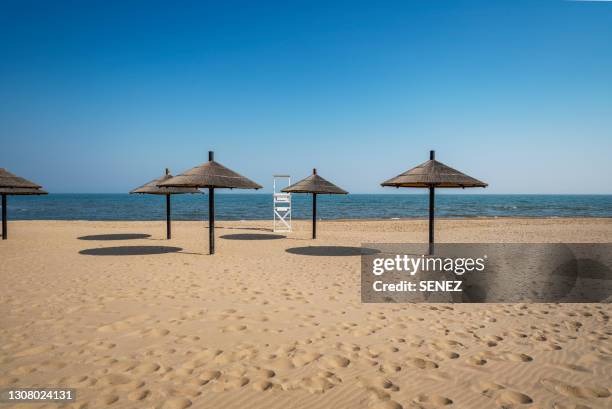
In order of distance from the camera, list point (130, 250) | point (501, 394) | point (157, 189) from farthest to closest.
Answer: point (157, 189) < point (130, 250) < point (501, 394)

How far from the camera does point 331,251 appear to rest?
33.2ft

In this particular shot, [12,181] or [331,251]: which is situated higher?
[12,181]

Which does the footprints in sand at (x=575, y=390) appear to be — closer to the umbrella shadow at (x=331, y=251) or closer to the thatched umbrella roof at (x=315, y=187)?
the umbrella shadow at (x=331, y=251)

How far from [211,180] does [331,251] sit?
157 inches

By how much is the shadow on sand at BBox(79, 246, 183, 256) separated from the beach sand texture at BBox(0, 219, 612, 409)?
268 cm

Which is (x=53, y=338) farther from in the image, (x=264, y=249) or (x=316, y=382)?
→ (x=264, y=249)

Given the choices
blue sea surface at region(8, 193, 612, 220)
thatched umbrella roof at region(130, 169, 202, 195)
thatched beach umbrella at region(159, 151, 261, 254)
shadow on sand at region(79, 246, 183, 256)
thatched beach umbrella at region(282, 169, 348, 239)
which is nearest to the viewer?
thatched beach umbrella at region(159, 151, 261, 254)

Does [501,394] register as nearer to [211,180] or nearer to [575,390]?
[575,390]

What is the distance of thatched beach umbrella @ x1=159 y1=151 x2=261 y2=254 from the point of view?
905 cm

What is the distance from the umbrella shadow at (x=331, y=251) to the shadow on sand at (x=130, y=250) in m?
3.57

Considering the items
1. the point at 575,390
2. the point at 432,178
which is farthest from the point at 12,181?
the point at 575,390

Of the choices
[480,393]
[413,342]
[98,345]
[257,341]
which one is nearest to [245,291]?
[257,341]

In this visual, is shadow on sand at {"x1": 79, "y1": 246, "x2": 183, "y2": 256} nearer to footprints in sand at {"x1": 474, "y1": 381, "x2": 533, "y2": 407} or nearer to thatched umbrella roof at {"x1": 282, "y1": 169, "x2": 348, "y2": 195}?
thatched umbrella roof at {"x1": 282, "y1": 169, "x2": 348, "y2": 195}

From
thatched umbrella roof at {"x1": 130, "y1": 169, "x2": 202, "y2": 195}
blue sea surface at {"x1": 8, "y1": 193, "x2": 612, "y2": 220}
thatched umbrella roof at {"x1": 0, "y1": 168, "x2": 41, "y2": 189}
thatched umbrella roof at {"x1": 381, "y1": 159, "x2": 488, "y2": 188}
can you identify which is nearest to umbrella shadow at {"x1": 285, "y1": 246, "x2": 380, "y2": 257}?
thatched umbrella roof at {"x1": 381, "y1": 159, "x2": 488, "y2": 188}
